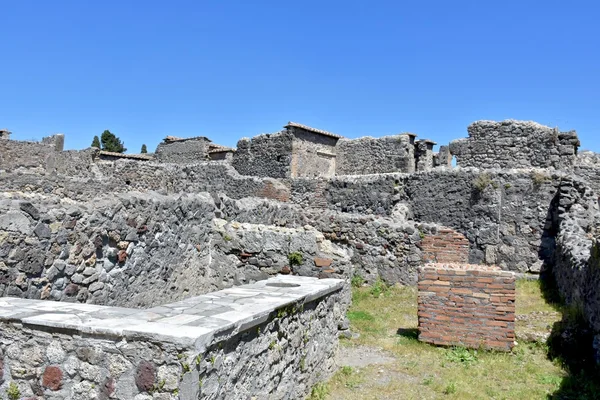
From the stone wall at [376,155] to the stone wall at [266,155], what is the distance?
3.31 m

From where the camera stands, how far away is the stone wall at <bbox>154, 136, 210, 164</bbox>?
1036 inches

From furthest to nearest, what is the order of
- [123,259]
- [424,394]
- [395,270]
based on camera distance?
1. [395,270]
2. [123,259]
3. [424,394]

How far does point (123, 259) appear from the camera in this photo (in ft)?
19.1

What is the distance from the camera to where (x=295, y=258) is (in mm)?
6930

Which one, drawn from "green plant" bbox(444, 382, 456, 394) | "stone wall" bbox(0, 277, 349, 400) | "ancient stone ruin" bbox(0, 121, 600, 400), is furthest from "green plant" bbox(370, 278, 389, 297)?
"stone wall" bbox(0, 277, 349, 400)

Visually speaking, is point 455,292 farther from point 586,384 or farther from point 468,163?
point 468,163

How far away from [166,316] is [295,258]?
354 centimetres

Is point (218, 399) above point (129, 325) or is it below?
below

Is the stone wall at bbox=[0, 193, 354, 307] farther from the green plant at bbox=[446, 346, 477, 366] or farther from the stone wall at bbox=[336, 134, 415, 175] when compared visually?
the stone wall at bbox=[336, 134, 415, 175]

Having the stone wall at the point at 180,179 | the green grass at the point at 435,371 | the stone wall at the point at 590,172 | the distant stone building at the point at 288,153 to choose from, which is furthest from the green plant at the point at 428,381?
the distant stone building at the point at 288,153

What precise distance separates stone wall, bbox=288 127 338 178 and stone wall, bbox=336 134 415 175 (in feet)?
1.43

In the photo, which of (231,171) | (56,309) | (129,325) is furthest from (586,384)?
(231,171)

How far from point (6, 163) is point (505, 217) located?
18.3m

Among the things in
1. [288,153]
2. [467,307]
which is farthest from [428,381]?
[288,153]
